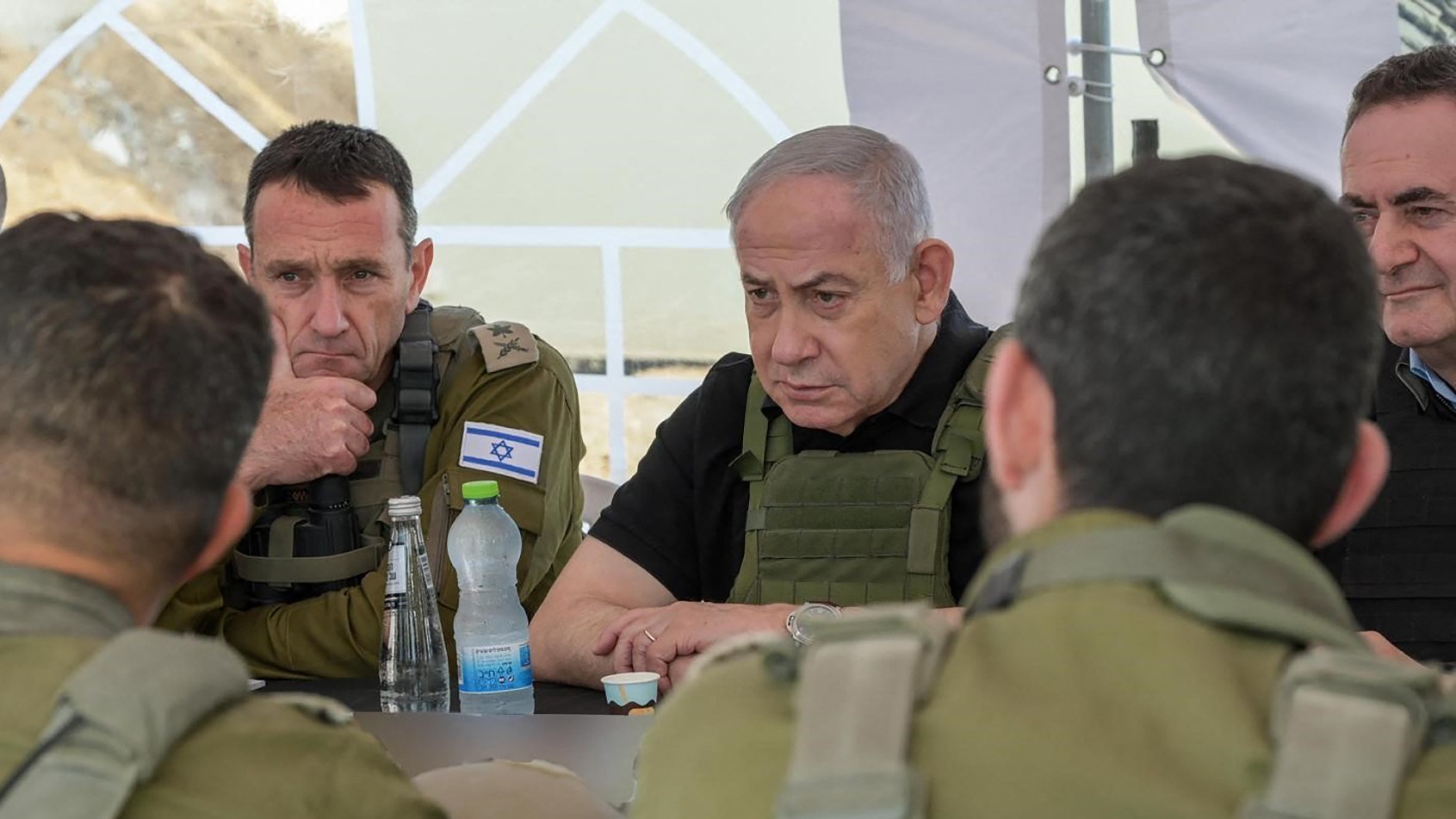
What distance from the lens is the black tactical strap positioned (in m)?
3.08

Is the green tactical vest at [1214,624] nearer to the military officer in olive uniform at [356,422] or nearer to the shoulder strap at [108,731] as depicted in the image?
the shoulder strap at [108,731]

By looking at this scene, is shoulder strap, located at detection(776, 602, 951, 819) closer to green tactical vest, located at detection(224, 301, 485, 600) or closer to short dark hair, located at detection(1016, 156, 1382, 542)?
short dark hair, located at detection(1016, 156, 1382, 542)

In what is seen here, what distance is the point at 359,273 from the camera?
3.21 meters

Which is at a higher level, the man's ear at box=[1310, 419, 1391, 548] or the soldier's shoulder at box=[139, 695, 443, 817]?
the man's ear at box=[1310, 419, 1391, 548]

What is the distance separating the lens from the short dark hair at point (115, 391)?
121 cm

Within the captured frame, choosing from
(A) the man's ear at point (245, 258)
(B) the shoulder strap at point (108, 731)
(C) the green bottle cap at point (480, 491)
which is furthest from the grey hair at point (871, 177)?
(B) the shoulder strap at point (108, 731)

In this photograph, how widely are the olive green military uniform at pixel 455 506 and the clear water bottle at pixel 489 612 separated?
0.33ft

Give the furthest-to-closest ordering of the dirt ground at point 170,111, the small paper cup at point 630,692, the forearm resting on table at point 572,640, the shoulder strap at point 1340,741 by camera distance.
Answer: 1. the dirt ground at point 170,111
2. the forearm resting on table at point 572,640
3. the small paper cup at point 630,692
4. the shoulder strap at point 1340,741

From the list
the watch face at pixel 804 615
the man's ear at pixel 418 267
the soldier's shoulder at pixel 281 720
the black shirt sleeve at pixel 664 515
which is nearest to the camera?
the soldier's shoulder at pixel 281 720

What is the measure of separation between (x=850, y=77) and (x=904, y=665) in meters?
3.10

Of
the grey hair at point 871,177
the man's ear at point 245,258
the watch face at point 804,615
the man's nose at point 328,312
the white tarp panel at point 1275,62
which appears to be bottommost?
the watch face at point 804,615

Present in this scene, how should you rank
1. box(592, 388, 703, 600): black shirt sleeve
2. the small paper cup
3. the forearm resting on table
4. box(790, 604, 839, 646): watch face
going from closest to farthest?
the small paper cup
box(790, 604, 839, 646): watch face
the forearm resting on table
box(592, 388, 703, 600): black shirt sleeve

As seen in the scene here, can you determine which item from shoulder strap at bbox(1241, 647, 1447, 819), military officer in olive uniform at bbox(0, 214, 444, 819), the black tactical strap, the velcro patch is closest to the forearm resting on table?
the black tactical strap

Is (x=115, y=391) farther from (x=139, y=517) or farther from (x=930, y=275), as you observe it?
(x=930, y=275)
